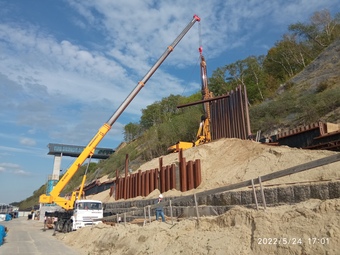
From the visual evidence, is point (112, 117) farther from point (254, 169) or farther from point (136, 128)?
point (136, 128)

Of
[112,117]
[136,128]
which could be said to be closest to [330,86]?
Result: [112,117]

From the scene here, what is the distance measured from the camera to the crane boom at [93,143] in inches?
1016

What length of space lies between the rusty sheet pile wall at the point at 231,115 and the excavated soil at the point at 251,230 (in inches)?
278

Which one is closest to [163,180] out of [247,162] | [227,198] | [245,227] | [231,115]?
[247,162]

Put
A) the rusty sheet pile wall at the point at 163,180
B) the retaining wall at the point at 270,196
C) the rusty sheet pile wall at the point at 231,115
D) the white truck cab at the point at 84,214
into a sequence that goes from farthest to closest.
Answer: the rusty sheet pile wall at the point at 231,115, the white truck cab at the point at 84,214, the rusty sheet pile wall at the point at 163,180, the retaining wall at the point at 270,196

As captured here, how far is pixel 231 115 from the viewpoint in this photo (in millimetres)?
26641

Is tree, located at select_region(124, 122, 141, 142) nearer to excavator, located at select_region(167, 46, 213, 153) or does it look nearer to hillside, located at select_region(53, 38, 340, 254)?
excavator, located at select_region(167, 46, 213, 153)

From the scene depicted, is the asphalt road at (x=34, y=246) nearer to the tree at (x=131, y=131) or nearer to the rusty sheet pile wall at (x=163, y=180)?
the rusty sheet pile wall at (x=163, y=180)

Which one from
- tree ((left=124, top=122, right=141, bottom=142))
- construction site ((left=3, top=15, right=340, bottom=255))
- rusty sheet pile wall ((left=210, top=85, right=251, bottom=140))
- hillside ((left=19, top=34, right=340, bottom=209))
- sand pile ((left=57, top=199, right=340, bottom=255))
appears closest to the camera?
sand pile ((left=57, top=199, right=340, bottom=255))

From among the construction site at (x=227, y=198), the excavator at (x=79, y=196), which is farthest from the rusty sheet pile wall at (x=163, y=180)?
the excavator at (x=79, y=196)

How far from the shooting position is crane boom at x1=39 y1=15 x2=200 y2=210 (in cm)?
2581
